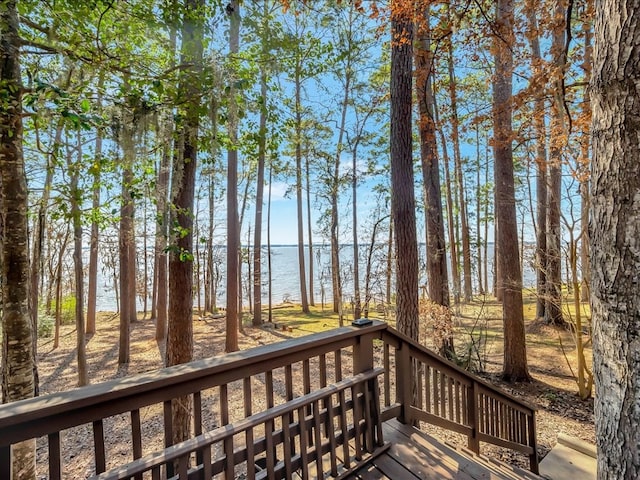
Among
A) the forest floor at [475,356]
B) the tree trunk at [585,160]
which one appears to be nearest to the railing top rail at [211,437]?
the tree trunk at [585,160]

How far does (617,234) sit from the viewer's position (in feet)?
4.06

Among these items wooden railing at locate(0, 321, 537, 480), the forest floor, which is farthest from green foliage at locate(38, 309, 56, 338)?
wooden railing at locate(0, 321, 537, 480)

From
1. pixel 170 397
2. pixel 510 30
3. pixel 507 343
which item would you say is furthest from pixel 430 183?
pixel 170 397

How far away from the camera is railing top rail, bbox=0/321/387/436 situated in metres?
0.94

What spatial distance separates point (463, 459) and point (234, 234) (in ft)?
21.3

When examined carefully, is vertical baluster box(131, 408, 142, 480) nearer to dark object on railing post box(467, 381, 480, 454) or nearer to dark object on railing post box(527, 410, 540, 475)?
dark object on railing post box(467, 381, 480, 454)

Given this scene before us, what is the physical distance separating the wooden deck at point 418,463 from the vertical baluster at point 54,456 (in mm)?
1369

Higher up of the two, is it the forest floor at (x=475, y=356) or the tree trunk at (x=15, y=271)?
the tree trunk at (x=15, y=271)

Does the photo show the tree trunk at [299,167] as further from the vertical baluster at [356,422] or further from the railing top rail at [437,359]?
the vertical baluster at [356,422]

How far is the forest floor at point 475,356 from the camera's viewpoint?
15.6 feet

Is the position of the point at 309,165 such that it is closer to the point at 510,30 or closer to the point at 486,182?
the point at 510,30

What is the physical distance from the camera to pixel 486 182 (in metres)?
15.3

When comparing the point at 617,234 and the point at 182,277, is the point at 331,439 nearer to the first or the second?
→ the point at 617,234

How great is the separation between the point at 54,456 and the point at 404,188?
3.94 m
